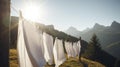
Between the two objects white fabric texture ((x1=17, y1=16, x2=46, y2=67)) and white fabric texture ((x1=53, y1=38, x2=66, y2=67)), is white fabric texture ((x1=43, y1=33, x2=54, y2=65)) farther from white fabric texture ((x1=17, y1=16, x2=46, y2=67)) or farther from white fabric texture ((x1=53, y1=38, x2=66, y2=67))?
white fabric texture ((x1=17, y1=16, x2=46, y2=67))

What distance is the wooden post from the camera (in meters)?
3.82

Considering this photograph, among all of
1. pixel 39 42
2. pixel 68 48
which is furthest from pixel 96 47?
pixel 39 42

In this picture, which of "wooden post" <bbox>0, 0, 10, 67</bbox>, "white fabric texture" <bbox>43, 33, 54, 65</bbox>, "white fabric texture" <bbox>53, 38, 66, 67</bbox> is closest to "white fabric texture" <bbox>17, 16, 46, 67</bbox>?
"wooden post" <bbox>0, 0, 10, 67</bbox>

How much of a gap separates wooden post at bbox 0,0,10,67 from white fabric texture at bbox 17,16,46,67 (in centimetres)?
78

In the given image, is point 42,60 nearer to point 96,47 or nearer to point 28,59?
point 28,59

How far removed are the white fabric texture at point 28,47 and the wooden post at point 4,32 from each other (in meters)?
0.78

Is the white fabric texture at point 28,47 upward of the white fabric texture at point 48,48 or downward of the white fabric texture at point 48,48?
upward

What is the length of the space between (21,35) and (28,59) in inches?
28.1

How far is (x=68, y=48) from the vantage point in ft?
103

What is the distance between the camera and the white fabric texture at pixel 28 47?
15.3ft

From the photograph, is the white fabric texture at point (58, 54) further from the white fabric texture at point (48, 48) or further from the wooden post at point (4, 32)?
the wooden post at point (4, 32)

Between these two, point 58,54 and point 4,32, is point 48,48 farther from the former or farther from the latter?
point 4,32

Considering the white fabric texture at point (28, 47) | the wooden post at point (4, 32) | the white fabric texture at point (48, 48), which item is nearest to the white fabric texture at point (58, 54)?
the white fabric texture at point (48, 48)

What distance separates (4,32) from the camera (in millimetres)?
3932
